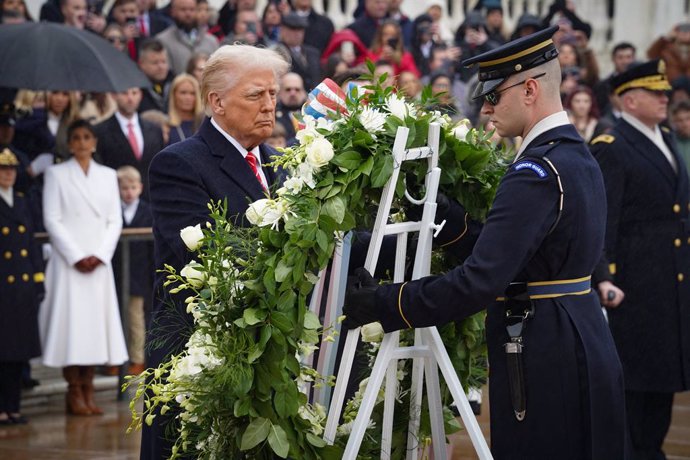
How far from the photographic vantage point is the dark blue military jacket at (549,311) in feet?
14.2

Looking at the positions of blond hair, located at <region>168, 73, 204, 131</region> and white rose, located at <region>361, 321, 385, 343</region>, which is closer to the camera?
white rose, located at <region>361, 321, 385, 343</region>

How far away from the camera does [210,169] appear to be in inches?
198

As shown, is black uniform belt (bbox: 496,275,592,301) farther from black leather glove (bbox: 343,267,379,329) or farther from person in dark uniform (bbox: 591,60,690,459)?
person in dark uniform (bbox: 591,60,690,459)

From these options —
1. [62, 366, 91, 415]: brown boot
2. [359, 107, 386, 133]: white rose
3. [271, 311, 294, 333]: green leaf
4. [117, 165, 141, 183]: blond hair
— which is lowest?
[62, 366, 91, 415]: brown boot

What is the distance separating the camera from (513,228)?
4.26 m

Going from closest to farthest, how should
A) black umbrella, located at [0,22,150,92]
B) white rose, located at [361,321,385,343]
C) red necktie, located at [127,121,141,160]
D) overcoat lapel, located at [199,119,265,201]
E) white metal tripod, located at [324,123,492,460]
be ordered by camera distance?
1. white metal tripod, located at [324,123,492,460]
2. white rose, located at [361,321,385,343]
3. overcoat lapel, located at [199,119,265,201]
4. black umbrella, located at [0,22,150,92]
5. red necktie, located at [127,121,141,160]

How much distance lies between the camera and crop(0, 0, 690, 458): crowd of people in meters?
5.19

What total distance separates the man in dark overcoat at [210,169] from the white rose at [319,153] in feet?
2.13

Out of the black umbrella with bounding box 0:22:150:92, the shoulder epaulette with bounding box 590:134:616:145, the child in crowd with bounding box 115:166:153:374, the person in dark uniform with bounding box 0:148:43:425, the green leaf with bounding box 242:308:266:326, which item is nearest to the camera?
the green leaf with bounding box 242:308:266:326

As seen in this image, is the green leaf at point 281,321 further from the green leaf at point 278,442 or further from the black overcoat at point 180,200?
the black overcoat at point 180,200

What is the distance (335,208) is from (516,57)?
2.69 feet

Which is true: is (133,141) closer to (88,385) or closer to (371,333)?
(88,385)

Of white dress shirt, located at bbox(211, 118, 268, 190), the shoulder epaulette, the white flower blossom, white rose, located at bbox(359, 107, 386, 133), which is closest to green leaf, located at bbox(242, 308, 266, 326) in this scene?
the white flower blossom

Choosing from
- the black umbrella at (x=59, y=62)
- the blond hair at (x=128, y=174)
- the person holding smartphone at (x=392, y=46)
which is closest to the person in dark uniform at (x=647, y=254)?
the black umbrella at (x=59, y=62)
